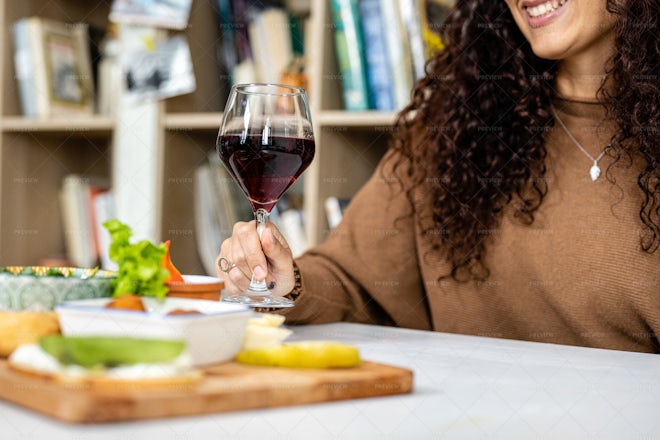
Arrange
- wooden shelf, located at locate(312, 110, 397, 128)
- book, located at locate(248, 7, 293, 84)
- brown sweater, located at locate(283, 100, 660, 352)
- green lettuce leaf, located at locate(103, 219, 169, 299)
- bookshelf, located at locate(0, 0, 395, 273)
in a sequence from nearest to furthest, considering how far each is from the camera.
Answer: green lettuce leaf, located at locate(103, 219, 169, 299), brown sweater, located at locate(283, 100, 660, 352), wooden shelf, located at locate(312, 110, 397, 128), bookshelf, located at locate(0, 0, 395, 273), book, located at locate(248, 7, 293, 84)

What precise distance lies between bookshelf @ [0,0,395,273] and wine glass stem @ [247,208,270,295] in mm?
975

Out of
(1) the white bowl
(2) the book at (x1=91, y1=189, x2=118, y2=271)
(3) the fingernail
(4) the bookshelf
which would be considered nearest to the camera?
(1) the white bowl

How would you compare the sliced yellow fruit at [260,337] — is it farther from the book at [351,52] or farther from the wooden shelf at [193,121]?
the wooden shelf at [193,121]

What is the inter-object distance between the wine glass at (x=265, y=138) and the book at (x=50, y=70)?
1.77 meters

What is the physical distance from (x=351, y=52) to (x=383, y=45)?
88 millimetres

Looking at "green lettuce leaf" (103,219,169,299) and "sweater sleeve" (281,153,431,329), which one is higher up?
"green lettuce leaf" (103,219,169,299)

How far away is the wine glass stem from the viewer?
1132 mm

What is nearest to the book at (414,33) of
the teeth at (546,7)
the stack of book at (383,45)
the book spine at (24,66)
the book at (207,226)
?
the stack of book at (383,45)

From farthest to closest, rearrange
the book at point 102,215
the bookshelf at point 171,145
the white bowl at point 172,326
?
the book at point 102,215 < the bookshelf at point 171,145 < the white bowl at point 172,326

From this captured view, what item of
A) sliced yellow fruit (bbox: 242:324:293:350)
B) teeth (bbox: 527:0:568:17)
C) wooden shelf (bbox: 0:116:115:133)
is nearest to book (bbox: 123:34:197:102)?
wooden shelf (bbox: 0:116:115:133)

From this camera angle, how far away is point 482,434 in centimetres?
62

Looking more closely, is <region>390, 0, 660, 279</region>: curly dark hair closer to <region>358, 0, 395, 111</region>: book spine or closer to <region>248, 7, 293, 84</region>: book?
<region>358, 0, 395, 111</region>: book spine

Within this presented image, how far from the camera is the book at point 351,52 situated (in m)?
2.17

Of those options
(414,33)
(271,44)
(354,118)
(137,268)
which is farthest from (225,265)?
(271,44)
